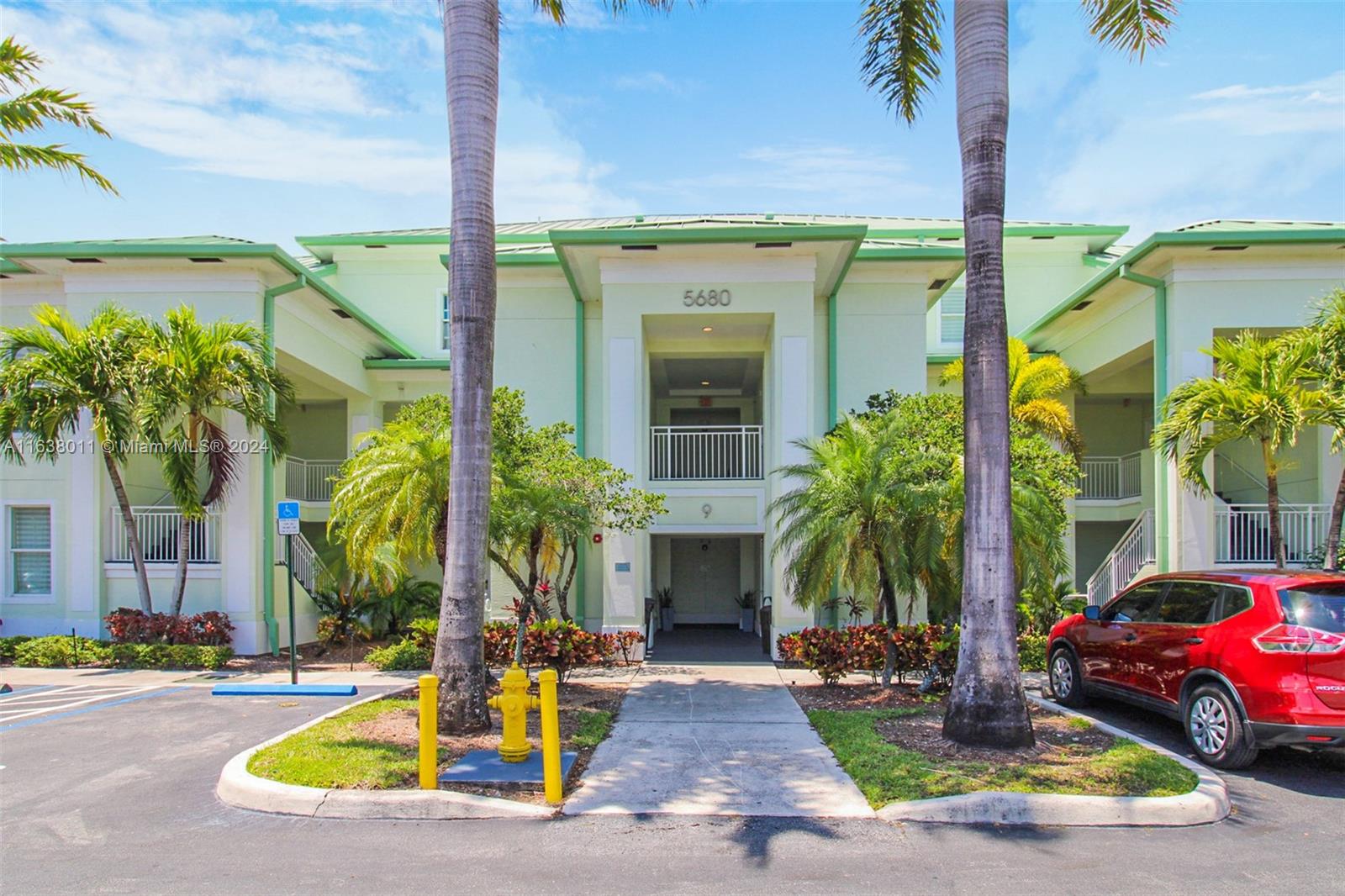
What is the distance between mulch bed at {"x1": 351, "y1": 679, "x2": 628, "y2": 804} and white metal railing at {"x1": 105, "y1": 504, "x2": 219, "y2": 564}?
707 centimetres

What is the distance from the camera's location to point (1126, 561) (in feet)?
53.1

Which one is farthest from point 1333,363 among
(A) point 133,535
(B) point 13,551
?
(B) point 13,551

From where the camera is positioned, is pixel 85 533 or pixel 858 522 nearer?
pixel 858 522

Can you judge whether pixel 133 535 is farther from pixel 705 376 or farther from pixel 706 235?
pixel 705 376

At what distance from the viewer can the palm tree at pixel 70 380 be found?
13.5 m

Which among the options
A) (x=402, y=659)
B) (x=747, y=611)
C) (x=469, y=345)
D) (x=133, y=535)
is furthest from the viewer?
(x=747, y=611)

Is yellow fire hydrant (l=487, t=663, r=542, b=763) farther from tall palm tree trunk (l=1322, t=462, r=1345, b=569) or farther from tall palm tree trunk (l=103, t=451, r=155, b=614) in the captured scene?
tall palm tree trunk (l=1322, t=462, r=1345, b=569)

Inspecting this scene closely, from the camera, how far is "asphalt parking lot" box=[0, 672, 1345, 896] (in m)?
5.36

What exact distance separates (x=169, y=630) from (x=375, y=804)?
9800mm

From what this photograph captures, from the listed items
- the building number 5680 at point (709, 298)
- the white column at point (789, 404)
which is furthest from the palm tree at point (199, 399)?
the white column at point (789, 404)

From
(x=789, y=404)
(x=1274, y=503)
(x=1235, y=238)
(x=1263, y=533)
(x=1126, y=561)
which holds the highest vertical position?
(x=1235, y=238)

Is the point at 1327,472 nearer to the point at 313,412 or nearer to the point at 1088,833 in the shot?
the point at 1088,833

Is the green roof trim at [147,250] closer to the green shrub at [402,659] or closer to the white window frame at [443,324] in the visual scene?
A: the green shrub at [402,659]

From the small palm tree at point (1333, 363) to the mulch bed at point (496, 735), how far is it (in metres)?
10.0
